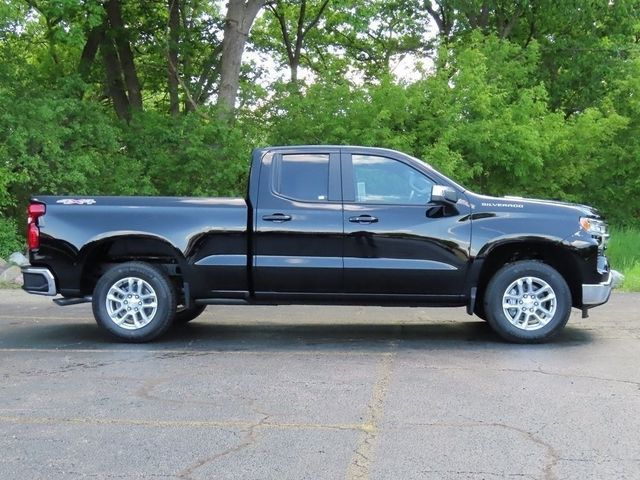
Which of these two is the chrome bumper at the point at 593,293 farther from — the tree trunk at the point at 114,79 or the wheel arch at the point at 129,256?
the tree trunk at the point at 114,79

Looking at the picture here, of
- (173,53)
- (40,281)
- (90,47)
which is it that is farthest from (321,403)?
(90,47)

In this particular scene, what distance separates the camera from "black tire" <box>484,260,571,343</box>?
288 inches

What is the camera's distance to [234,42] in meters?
18.3

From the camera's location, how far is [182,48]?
818 inches

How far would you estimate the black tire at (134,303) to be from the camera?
7523mm

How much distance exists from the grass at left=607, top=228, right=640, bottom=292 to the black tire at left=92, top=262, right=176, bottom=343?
7213 millimetres

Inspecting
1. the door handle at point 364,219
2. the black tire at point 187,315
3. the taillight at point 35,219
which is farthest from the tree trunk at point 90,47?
the door handle at point 364,219

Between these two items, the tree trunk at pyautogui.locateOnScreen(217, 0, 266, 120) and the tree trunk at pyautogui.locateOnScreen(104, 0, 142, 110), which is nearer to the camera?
the tree trunk at pyautogui.locateOnScreen(217, 0, 266, 120)

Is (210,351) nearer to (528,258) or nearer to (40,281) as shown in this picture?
(40,281)

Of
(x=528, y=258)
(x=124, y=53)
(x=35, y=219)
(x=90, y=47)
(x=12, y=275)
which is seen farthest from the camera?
(x=124, y=53)

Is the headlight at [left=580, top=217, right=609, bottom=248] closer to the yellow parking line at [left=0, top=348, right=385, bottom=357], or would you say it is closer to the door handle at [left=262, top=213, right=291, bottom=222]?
the yellow parking line at [left=0, top=348, right=385, bottom=357]

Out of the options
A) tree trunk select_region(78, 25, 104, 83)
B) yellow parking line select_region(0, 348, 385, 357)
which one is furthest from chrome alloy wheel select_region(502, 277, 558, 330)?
tree trunk select_region(78, 25, 104, 83)

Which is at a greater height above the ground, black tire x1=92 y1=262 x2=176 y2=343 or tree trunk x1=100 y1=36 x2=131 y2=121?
tree trunk x1=100 y1=36 x2=131 y2=121

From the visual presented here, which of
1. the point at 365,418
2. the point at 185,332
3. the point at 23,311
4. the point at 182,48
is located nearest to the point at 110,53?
the point at 182,48
